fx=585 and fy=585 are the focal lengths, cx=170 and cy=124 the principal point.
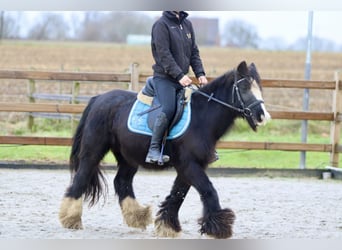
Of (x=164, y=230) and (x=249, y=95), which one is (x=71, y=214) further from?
(x=249, y=95)

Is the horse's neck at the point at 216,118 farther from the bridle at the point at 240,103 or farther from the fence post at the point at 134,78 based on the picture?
the fence post at the point at 134,78

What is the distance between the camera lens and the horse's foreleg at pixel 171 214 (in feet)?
17.0

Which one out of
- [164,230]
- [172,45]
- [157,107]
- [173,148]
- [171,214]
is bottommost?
[164,230]

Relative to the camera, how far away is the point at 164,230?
17.0 ft

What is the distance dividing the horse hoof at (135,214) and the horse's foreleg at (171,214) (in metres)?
0.30

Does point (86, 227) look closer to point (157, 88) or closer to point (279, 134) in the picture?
point (157, 88)

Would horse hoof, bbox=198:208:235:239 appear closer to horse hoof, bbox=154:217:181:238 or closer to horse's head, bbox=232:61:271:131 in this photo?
horse hoof, bbox=154:217:181:238

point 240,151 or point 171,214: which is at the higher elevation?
point 171,214

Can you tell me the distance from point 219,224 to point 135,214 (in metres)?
1.10

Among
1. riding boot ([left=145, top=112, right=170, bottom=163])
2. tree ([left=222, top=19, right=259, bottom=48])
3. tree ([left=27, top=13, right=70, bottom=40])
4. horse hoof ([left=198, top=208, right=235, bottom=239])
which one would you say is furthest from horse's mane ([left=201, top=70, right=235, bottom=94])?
tree ([left=222, top=19, right=259, bottom=48])

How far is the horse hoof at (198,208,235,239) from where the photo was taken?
472 centimetres

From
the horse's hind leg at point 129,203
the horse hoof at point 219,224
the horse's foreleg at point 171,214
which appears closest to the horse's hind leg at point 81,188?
the horse's hind leg at point 129,203

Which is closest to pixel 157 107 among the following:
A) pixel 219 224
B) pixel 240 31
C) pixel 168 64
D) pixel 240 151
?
pixel 168 64

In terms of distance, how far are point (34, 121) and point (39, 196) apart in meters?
6.59
